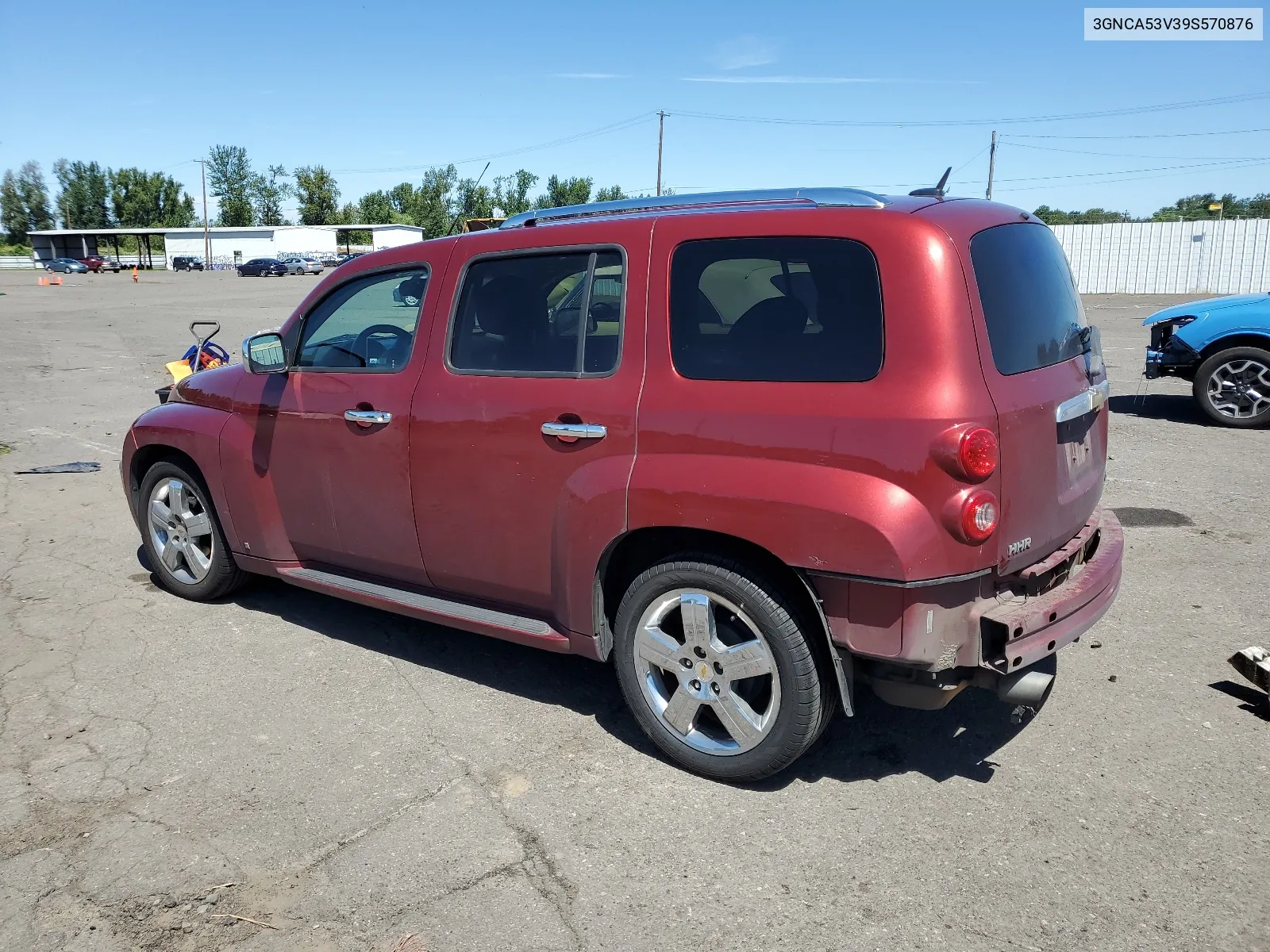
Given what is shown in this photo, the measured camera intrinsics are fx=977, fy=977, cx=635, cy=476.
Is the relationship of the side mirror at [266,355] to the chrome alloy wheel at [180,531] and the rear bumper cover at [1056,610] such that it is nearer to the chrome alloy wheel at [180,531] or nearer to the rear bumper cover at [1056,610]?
the chrome alloy wheel at [180,531]

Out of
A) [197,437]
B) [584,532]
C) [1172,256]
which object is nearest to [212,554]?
[197,437]

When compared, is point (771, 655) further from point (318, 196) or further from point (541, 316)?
point (318, 196)

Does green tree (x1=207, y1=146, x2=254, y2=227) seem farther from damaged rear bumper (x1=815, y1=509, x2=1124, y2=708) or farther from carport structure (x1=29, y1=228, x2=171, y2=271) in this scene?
damaged rear bumper (x1=815, y1=509, x2=1124, y2=708)

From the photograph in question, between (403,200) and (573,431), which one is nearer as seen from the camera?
(573,431)

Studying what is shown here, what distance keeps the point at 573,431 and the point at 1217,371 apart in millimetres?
8709

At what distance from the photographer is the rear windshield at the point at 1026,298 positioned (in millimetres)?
3271

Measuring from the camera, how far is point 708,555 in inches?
136

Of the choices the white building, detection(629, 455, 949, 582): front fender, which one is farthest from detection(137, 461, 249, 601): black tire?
the white building

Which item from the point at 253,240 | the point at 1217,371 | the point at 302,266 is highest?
the point at 253,240

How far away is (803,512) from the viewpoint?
3158 mm

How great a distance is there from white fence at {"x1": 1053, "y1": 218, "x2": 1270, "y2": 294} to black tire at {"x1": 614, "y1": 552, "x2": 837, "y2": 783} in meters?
32.8

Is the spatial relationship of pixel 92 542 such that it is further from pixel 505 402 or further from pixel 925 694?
pixel 925 694

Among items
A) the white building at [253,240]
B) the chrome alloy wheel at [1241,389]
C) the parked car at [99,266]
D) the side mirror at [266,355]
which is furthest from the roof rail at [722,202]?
the parked car at [99,266]

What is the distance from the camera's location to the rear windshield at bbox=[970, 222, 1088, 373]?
129 inches
